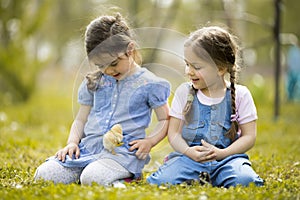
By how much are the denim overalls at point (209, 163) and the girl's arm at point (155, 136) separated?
152 millimetres

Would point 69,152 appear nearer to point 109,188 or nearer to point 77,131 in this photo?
point 77,131

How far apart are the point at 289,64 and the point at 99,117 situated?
26.3ft

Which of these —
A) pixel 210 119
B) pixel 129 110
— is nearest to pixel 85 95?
pixel 129 110

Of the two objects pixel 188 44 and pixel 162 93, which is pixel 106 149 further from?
pixel 188 44

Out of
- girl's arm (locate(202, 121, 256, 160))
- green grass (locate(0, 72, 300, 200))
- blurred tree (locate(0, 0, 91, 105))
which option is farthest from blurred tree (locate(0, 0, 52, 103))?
girl's arm (locate(202, 121, 256, 160))

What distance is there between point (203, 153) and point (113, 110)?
715 mm

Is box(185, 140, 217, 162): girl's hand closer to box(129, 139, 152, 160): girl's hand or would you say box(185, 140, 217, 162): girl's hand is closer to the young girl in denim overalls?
the young girl in denim overalls

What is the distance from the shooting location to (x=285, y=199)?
3250mm

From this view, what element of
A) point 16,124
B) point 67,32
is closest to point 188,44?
point 16,124

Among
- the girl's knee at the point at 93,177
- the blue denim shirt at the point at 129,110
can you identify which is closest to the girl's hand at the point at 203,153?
the blue denim shirt at the point at 129,110

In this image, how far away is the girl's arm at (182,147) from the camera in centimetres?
376

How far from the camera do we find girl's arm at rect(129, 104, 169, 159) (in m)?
3.86

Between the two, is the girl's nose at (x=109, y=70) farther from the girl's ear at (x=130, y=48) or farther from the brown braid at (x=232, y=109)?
the brown braid at (x=232, y=109)

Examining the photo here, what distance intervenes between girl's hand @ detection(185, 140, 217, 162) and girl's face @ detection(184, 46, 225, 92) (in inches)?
16.3
